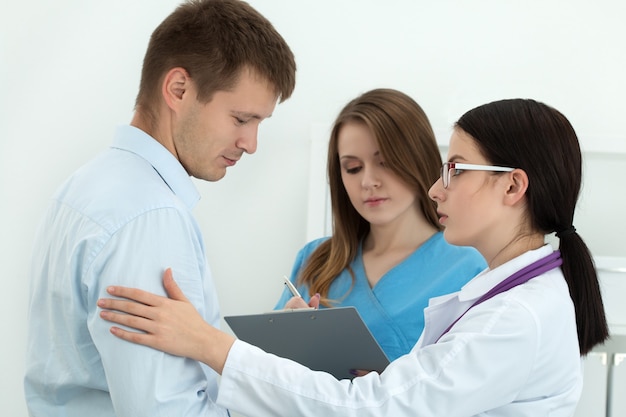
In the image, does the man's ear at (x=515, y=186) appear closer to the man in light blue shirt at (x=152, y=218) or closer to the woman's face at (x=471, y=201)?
the woman's face at (x=471, y=201)

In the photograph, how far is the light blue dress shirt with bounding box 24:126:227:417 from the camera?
46.1 inches

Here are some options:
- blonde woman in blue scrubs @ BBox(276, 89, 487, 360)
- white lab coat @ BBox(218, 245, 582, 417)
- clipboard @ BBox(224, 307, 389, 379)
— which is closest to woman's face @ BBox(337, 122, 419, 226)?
blonde woman in blue scrubs @ BBox(276, 89, 487, 360)

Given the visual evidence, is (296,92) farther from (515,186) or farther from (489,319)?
(489,319)

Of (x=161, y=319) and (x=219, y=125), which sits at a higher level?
(x=219, y=125)

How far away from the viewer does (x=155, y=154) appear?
133 centimetres

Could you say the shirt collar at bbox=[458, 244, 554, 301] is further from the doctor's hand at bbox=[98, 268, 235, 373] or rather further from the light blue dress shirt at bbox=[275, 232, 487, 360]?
the light blue dress shirt at bbox=[275, 232, 487, 360]

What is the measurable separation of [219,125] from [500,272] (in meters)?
0.57

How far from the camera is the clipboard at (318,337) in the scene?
158cm

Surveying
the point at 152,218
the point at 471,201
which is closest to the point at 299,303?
the point at 471,201

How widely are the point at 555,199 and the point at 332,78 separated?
130cm

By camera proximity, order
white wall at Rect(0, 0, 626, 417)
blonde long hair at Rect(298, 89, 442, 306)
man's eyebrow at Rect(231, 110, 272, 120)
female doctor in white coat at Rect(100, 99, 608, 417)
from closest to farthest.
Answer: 1. female doctor in white coat at Rect(100, 99, 608, 417)
2. man's eyebrow at Rect(231, 110, 272, 120)
3. blonde long hair at Rect(298, 89, 442, 306)
4. white wall at Rect(0, 0, 626, 417)

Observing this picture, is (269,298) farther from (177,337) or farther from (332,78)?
(177,337)

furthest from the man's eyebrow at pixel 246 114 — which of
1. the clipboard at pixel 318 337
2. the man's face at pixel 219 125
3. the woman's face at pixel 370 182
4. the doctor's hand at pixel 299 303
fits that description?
the woman's face at pixel 370 182

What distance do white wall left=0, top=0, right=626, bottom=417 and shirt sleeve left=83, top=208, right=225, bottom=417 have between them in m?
1.42
